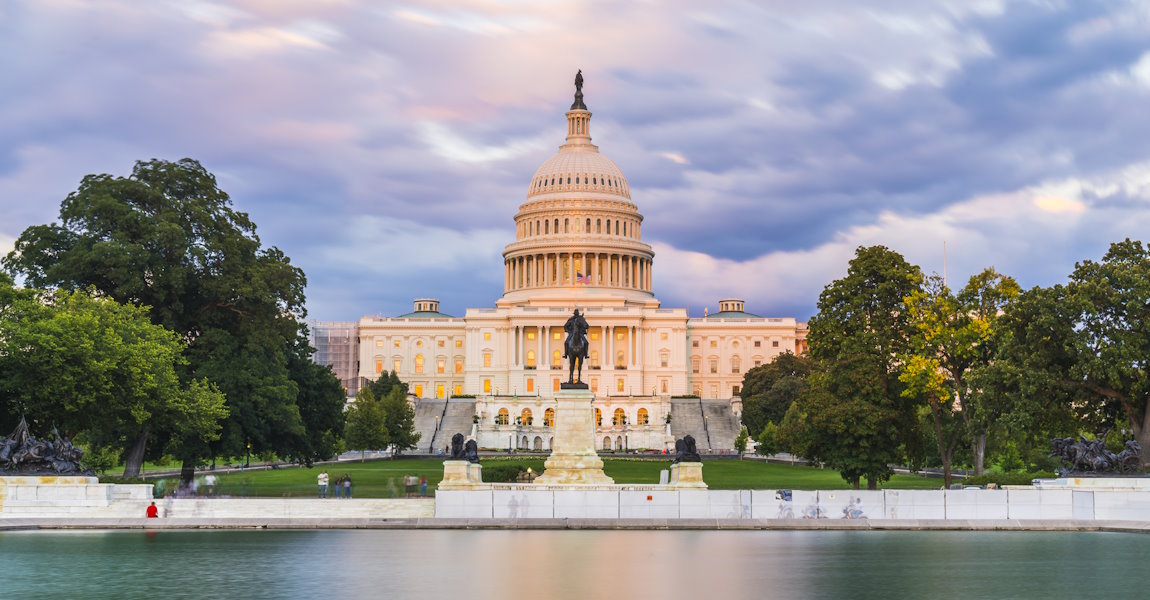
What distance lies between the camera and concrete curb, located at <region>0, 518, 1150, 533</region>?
37.2 meters

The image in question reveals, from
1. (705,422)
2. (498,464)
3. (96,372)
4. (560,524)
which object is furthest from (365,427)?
(560,524)

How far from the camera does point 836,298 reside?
189 feet

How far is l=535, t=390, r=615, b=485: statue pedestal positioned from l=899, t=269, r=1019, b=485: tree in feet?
45.8

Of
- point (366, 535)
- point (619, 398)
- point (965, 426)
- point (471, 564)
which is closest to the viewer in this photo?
point (471, 564)

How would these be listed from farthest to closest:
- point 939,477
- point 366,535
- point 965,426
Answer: point 939,477 < point 965,426 < point 366,535

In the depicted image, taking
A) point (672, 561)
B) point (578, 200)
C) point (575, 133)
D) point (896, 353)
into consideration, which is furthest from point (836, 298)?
point (575, 133)

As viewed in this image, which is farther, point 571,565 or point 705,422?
point 705,422

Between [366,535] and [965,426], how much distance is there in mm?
29545

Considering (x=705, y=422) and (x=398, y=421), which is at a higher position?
(x=705, y=422)

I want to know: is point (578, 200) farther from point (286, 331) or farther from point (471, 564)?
point (471, 564)

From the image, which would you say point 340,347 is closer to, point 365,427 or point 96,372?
point 365,427

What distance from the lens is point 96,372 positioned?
47.5 m

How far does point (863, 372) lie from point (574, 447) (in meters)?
14.1

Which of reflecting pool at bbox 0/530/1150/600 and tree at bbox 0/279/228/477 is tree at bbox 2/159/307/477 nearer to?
tree at bbox 0/279/228/477
